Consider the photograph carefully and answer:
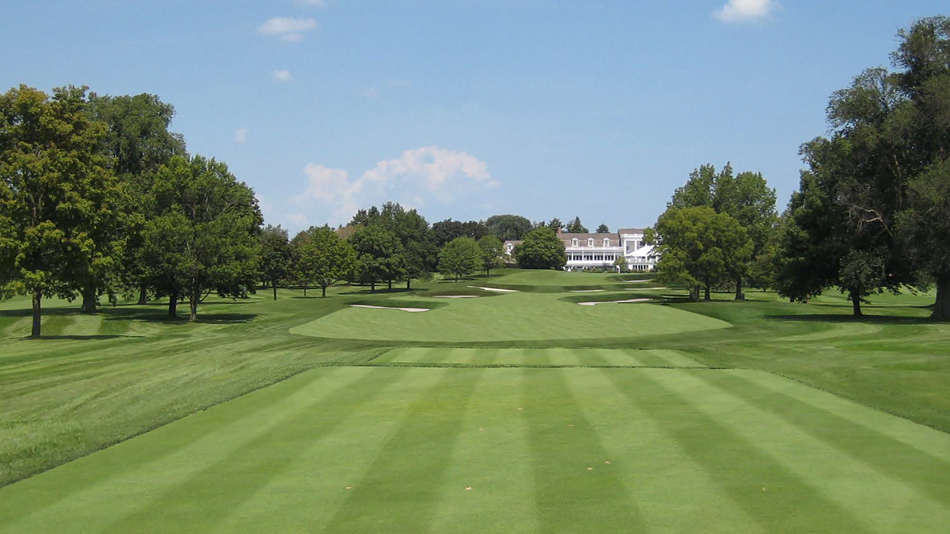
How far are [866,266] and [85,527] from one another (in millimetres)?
44542

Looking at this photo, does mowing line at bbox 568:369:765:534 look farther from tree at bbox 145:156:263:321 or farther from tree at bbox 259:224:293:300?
tree at bbox 259:224:293:300

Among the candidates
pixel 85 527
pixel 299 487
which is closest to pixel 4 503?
pixel 85 527

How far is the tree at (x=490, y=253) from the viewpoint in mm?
162350

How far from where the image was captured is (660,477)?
10188 millimetres

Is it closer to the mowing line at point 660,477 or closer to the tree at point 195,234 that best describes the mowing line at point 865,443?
the mowing line at point 660,477

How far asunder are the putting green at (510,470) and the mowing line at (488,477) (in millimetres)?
34

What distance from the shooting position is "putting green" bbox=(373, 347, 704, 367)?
76.8 ft

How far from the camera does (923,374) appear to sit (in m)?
21.1

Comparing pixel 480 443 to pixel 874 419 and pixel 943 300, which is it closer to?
pixel 874 419

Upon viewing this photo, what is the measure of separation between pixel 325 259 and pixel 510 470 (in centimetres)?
9226

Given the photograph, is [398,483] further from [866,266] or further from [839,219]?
Result: [839,219]

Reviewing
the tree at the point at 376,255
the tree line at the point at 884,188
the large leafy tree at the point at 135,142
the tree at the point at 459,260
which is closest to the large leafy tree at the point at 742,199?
the tree line at the point at 884,188

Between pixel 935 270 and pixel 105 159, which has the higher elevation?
pixel 105 159

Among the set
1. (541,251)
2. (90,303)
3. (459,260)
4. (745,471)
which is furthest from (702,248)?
(541,251)
